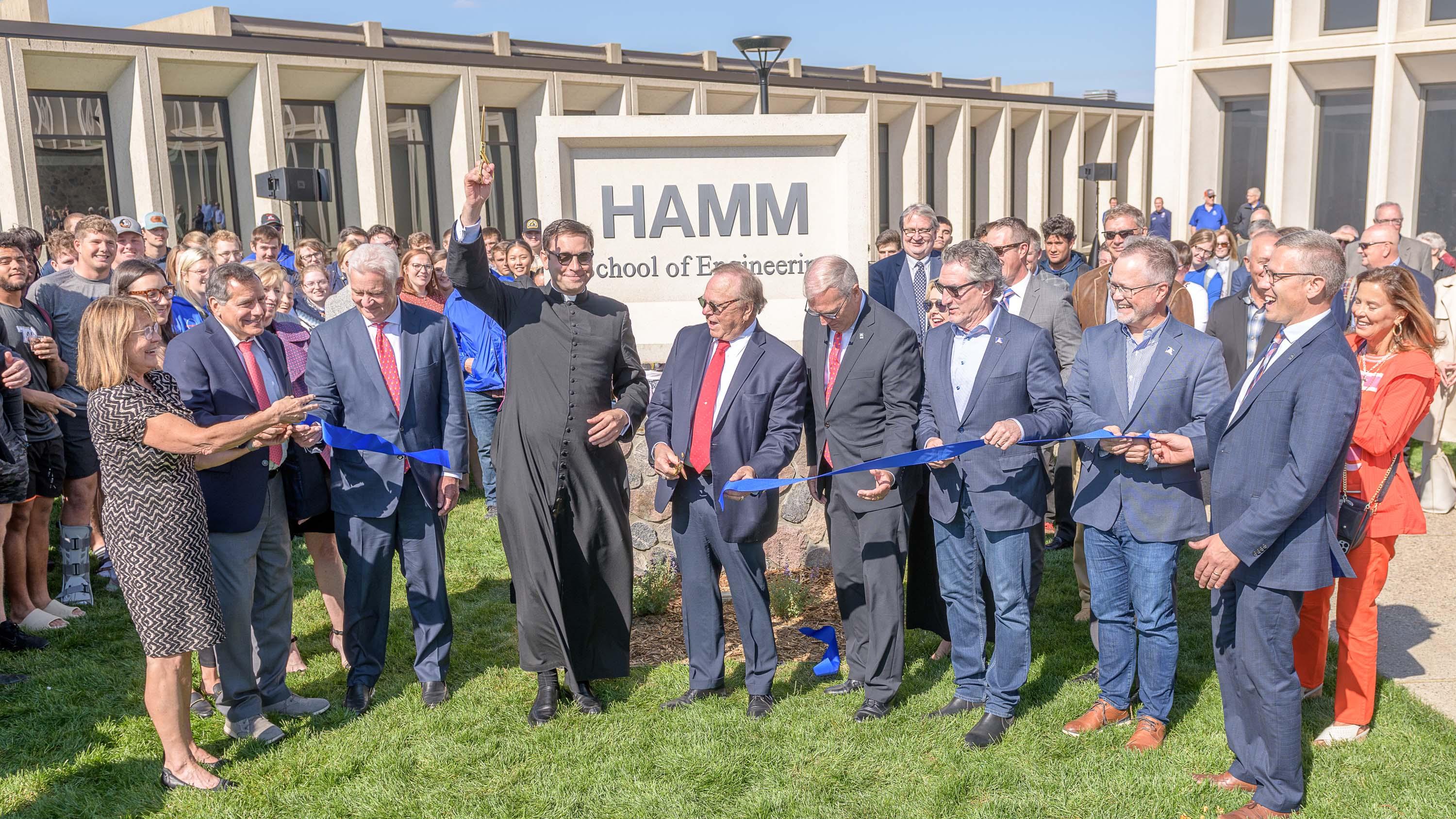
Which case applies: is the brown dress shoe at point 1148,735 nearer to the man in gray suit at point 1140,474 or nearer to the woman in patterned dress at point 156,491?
the man in gray suit at point 1140,474

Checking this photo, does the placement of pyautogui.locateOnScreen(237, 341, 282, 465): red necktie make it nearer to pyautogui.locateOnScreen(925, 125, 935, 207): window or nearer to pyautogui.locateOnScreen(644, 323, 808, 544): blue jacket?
pyautogui.locateOnScreen(644, 323, 808, 544): blue jacket

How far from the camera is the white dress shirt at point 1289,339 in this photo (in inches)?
146

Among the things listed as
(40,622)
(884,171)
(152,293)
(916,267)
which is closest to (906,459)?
(916,267)

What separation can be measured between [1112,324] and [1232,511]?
1.01 m

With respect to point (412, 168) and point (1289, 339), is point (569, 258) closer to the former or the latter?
point (1289, 339)

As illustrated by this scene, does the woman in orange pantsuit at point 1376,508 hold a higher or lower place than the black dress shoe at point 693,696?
higher

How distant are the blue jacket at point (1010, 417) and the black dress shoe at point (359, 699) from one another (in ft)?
9.83

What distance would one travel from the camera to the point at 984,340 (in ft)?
15.3

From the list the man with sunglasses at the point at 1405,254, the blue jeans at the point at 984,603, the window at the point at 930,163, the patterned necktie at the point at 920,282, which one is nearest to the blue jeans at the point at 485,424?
the patterned necktie at the point at 920,282

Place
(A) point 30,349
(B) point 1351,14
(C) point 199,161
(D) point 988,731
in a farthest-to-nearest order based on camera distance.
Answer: (B) point 1351,14 < (C) point 199,161 < (A) point 30,349 < (D) point 988,731

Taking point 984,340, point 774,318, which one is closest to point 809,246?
point 774,318

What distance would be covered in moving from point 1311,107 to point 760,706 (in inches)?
901

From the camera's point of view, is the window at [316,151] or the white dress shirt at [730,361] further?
the window at [316,151]

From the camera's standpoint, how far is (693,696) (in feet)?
17.1
